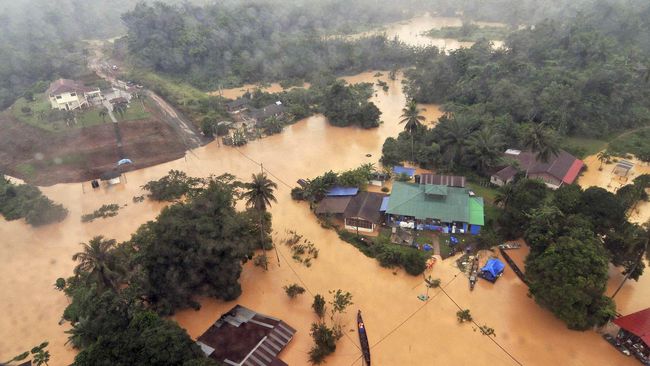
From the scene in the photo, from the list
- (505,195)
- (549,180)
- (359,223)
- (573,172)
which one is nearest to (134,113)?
(359,223)

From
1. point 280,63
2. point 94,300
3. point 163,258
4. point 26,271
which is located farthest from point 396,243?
point 280,63

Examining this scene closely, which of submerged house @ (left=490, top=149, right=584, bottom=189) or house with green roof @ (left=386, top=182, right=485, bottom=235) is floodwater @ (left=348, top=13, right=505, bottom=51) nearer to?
submerged house @ (left=490, top=149, right=584, bottom=189)

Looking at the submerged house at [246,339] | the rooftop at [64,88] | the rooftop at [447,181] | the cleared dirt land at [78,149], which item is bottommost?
the submerged house at [246,339]

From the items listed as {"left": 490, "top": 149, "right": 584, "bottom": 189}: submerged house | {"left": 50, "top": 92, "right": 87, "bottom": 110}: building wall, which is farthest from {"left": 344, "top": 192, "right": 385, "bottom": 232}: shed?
{"left": 50, "top": 92, "right": 87, "bottom": 110}: building wall

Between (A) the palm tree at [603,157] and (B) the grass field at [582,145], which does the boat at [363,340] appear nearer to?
(A) the palm tree at [603,157]

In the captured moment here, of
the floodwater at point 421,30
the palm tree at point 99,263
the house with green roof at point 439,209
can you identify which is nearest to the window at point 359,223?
the house with green roof at point 439,209

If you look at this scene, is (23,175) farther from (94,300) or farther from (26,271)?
(94,300)
